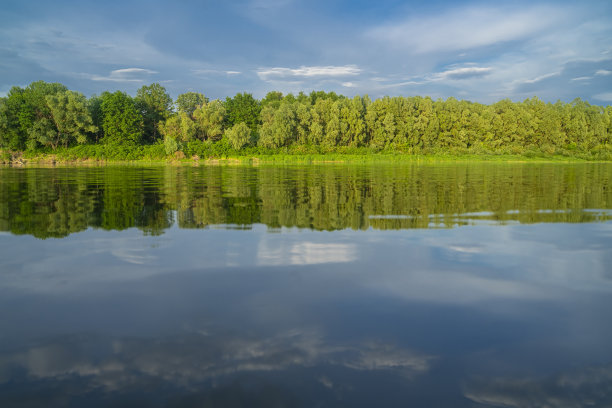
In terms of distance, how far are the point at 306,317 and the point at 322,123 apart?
94.1 m

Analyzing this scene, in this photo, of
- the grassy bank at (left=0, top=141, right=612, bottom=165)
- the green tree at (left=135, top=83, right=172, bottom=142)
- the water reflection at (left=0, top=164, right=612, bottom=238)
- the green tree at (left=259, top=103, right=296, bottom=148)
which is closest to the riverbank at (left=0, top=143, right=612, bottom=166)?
the grassy bank at (left=0, top=141, right=612, bottom=165)

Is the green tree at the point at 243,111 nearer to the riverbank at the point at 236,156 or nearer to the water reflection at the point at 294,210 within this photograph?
the riverbank at the point at 236,156

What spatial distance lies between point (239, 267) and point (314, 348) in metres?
3.16

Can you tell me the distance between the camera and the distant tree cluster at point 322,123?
301ft

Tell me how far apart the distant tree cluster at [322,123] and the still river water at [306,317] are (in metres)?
81.2

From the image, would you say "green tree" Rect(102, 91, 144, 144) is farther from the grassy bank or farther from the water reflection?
the water reflection

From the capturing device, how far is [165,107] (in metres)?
114

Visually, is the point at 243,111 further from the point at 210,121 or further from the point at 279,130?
the point at 279,130

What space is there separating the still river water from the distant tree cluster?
266 feet

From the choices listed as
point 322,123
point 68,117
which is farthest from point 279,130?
point 68,117

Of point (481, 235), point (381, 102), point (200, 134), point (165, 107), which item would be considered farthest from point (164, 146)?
point (481, 235)

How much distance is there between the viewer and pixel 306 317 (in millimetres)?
4969

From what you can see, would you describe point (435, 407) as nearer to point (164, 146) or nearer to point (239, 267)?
point (239, 267)

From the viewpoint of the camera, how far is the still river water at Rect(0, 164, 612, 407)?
3604 mm
